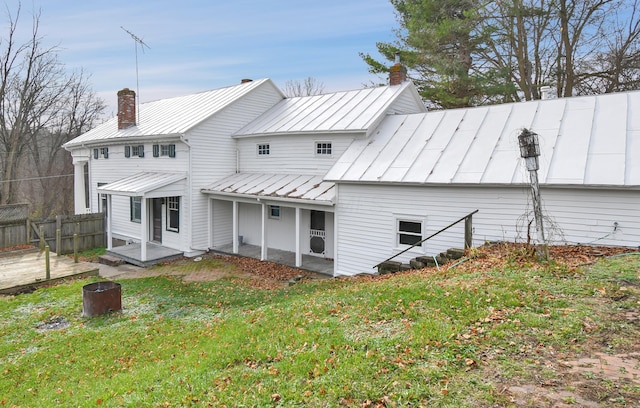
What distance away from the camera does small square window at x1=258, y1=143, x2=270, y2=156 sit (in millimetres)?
18375

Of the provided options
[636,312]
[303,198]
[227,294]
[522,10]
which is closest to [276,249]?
[303,198]

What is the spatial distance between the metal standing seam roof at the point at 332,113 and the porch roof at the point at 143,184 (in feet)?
11.7

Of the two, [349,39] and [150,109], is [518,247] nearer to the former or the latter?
[349,39]

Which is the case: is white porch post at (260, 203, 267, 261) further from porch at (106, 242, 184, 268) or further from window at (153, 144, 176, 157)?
window at (153, 144, 176, 157)

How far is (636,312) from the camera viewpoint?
5.33 metres

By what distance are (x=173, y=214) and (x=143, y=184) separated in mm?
2177

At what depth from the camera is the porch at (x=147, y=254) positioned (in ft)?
56.1

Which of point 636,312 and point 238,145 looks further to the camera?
point 238,145

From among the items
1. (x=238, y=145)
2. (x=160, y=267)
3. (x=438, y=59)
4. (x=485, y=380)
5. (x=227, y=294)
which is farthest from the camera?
(x=438, y=59)

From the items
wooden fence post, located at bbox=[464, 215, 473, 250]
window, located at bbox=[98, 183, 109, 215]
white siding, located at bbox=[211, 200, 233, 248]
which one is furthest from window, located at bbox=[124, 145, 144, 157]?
wooden fence post, located at bbox=[464, 215, 473, 250]

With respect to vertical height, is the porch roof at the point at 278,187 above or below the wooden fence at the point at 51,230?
above

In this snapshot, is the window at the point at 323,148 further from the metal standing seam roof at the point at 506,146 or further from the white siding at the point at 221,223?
the white siding at the point at 221,223

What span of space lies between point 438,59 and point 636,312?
1992 centimetres

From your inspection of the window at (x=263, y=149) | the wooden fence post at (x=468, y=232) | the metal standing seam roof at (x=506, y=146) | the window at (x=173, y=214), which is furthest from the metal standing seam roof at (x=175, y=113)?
the wooden fence post at (x=468, y=232)
